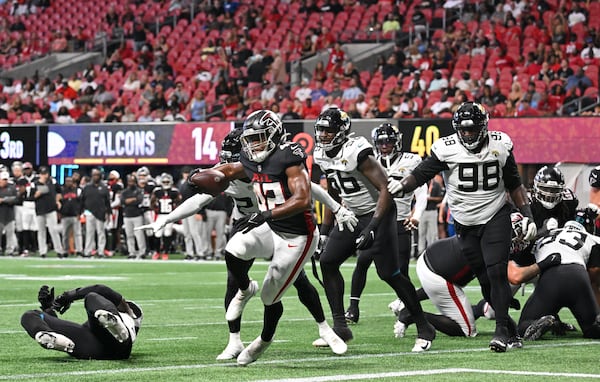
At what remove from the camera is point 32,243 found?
25.9m

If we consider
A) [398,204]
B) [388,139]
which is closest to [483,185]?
[388,139]

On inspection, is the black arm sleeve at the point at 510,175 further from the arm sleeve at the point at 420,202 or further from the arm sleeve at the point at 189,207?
the arm sleeve at the point at 420,202

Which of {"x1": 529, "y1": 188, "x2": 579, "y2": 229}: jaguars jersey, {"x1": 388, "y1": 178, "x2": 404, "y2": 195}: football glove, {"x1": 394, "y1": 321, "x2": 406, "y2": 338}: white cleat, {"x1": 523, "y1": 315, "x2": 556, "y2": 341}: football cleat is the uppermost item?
{"x1": 388, "y1": 178, "x2": 404, "y2": 195}: football glove

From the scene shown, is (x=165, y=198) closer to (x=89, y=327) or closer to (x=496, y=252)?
(x=496, y=252)

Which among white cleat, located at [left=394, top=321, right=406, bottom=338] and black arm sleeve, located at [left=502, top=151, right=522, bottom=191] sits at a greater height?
black arm sleeve, located at [left=502, top=151, right=522, bottom=191]

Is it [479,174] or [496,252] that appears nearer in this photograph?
[496,252]

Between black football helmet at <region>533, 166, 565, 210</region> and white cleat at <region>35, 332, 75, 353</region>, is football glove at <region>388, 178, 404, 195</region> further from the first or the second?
white cleat at <region>35, 332, 75, 353</region>

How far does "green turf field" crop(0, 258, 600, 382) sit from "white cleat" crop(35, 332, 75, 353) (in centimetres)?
11

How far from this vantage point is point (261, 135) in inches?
313

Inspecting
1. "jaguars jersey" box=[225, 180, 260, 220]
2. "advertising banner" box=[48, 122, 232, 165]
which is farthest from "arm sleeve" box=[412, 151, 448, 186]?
"advertising banner" box=[48, 122, 232, 165]

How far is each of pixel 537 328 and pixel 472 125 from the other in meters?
1.79

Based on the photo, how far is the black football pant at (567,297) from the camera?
941 cm

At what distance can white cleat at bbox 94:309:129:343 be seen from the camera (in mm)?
7699

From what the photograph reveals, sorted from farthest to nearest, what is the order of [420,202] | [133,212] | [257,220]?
[133,212] < [420,202] < [257,220]
